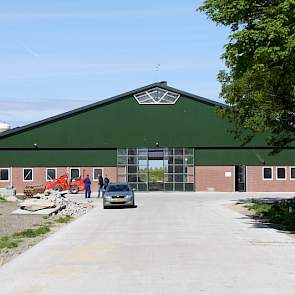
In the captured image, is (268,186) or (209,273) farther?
(268,186)

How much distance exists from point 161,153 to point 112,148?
14.9ft

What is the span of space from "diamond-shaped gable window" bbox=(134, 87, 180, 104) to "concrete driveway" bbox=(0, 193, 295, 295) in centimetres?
4100

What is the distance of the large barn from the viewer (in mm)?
62250

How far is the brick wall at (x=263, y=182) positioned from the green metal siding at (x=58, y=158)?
40.9ft

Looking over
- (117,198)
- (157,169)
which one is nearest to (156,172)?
A: (157,169)

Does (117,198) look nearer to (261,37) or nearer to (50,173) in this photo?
(261,37)

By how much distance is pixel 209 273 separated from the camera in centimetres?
A: 1179

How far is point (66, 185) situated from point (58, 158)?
4.46 m

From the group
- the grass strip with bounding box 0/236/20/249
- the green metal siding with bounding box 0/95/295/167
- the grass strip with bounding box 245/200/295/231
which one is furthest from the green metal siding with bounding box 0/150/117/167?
the grass strip with bounding box 0/236/20/249

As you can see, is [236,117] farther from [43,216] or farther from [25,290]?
[25,290]

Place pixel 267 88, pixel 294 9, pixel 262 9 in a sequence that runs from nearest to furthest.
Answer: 1. pixel 294 9
2. pixel 262 9
3. pixel 267 88

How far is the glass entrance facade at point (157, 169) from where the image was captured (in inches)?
2454

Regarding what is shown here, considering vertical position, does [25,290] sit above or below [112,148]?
below

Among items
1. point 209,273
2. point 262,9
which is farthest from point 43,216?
point 209,273
